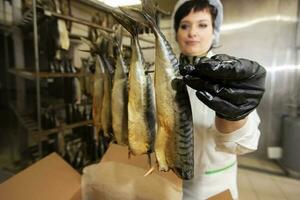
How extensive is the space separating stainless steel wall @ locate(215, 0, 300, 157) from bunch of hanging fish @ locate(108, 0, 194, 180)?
8.41 ft

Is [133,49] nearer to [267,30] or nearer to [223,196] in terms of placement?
[223,196]

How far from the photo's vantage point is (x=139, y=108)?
1.66ft

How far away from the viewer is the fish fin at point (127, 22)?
456 millimetres

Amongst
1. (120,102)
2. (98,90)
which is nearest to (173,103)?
(120,102)

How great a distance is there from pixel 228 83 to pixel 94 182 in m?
0.56

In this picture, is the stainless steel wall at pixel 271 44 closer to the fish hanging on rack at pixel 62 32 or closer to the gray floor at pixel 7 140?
the fish hanging on rack at pixel 62 32

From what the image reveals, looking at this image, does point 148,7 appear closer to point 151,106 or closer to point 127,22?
point 127,22

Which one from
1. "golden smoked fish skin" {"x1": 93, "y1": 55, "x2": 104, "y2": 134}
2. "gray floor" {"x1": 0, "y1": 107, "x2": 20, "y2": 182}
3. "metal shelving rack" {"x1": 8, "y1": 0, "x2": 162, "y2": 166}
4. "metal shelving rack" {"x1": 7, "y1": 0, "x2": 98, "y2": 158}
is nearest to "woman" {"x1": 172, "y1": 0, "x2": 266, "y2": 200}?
"golden smoked fish skin" {"x1": 93, "y1": 55, "x2": 104, "y2": 134}

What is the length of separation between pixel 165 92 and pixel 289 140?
103 inches

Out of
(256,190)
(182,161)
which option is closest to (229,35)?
(256,190)

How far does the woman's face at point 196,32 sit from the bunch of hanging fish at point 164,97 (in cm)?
42

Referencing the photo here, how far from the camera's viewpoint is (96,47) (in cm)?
67

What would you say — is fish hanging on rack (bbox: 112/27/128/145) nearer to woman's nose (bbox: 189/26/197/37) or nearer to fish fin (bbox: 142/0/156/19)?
fish fin (bbox: 142/0/156/19)

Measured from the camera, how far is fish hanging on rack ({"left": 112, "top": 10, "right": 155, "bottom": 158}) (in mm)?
502
